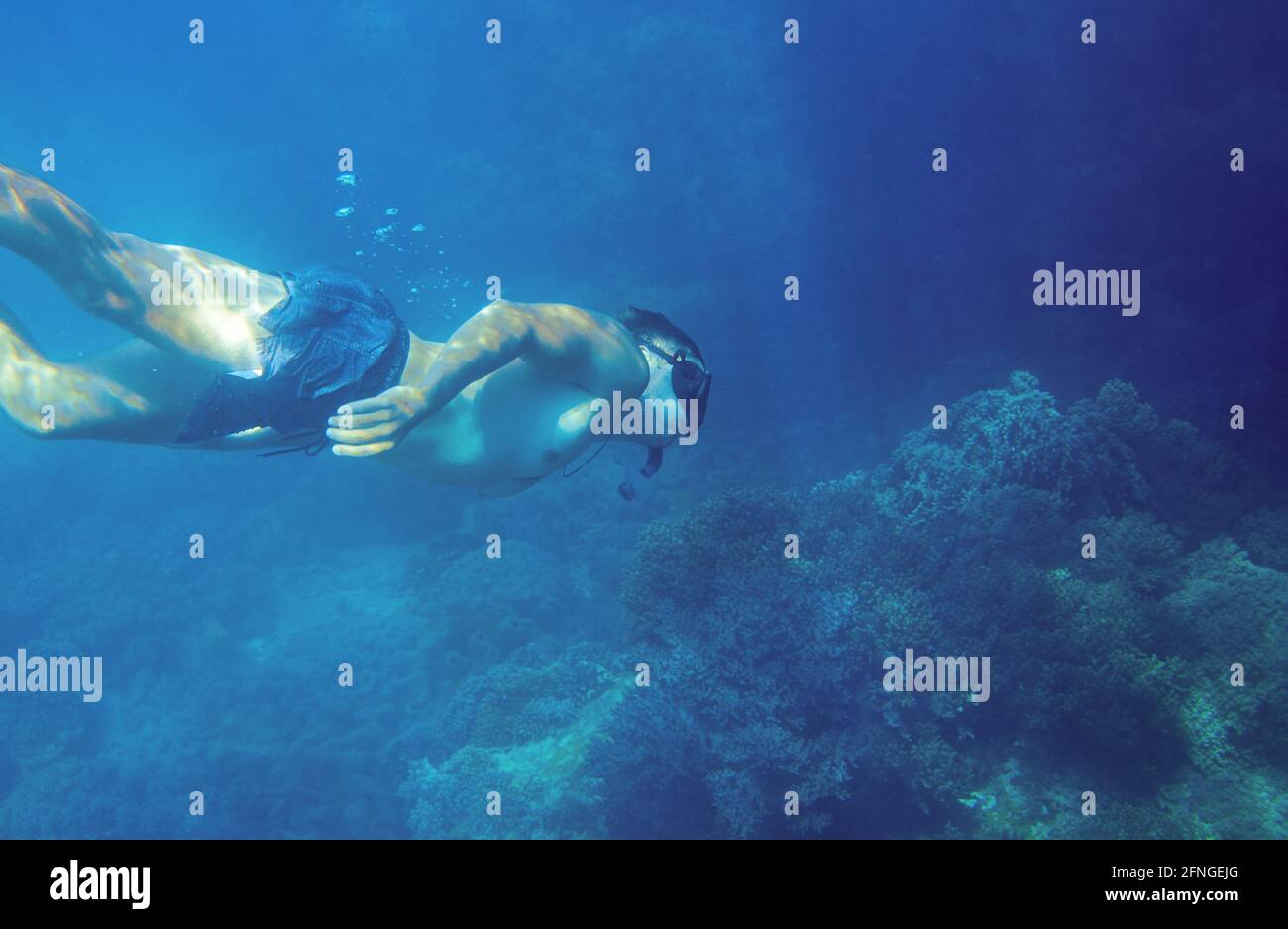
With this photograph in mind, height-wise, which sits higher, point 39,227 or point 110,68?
point 110,68

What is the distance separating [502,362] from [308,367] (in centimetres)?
94

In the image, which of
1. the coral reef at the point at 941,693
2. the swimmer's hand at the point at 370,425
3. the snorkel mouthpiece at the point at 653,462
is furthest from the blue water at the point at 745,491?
the swimmer's hand at the point at 370,425

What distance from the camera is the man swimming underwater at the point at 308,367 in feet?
9.46

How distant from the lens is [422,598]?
13.2 metres

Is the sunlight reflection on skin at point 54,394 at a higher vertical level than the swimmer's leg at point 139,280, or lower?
lower

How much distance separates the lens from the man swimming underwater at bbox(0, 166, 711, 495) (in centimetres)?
288

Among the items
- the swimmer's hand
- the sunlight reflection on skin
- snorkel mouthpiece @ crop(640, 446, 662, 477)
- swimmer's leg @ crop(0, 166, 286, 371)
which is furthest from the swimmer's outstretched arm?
the sunlight reflection on skin

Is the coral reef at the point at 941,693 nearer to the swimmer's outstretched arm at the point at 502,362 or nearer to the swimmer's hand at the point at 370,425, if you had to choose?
the swimmer's outstretched arm at the point at 502,362

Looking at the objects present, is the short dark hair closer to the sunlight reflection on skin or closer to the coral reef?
the sunlight reflection on skin

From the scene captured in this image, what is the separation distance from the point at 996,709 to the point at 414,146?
1153 inches

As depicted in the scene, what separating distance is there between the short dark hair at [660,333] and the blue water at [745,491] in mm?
3706

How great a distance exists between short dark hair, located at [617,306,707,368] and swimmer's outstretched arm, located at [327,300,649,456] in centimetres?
19
